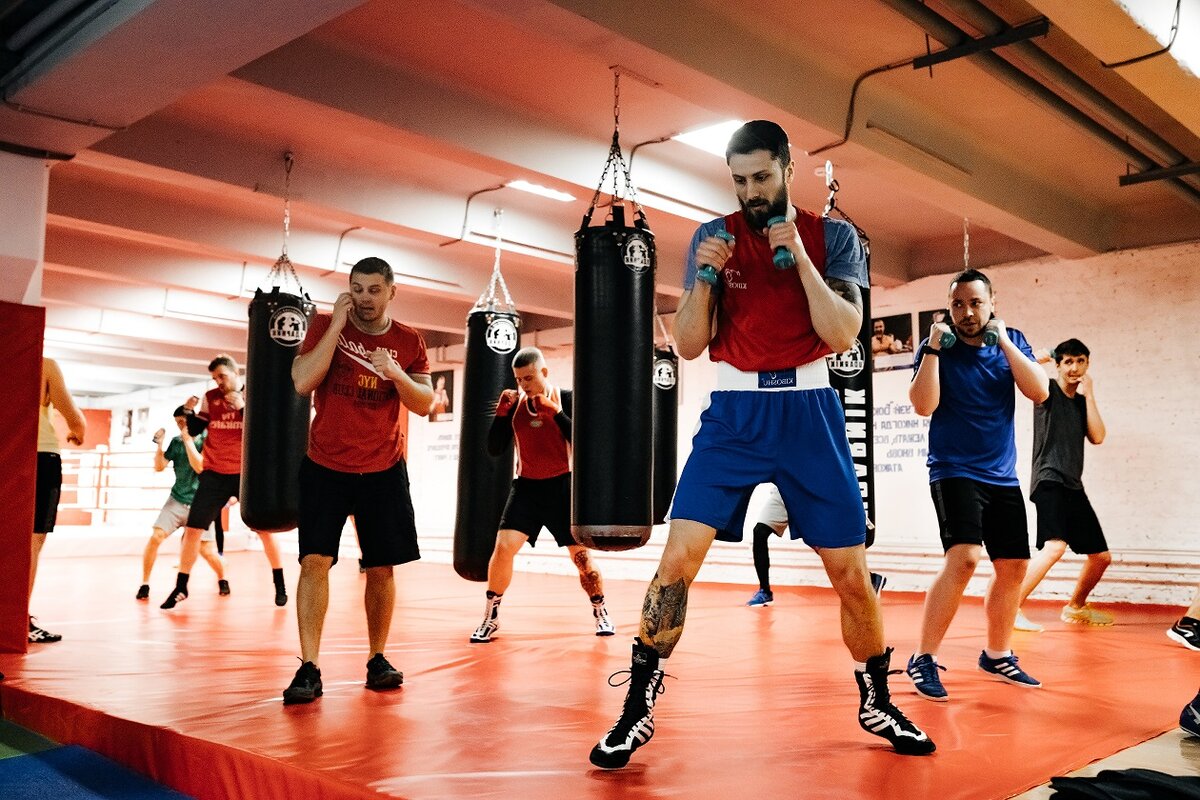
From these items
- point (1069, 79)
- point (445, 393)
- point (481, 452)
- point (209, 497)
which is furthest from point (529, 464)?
point (445, 393)

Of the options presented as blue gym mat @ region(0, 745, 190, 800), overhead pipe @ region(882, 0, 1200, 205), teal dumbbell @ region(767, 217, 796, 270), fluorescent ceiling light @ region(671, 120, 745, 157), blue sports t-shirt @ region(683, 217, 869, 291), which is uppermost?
fluorescent ceiling light @ region(671, 120, 745, 157)

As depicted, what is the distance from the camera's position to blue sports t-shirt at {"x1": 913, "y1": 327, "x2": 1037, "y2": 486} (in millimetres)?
3449

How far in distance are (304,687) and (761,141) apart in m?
2.32

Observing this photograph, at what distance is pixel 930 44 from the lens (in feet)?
16.3

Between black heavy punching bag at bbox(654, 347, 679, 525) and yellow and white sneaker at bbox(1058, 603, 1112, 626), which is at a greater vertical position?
black heavy punching bag at bbox(654, 347, 679, 525)

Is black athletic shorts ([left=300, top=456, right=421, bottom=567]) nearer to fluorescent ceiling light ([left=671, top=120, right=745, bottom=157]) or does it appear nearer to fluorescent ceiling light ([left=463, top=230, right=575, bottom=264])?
fluorescent ceiling light ([left=671, top=120, right=745, bottom=157])

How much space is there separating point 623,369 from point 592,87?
2430mm

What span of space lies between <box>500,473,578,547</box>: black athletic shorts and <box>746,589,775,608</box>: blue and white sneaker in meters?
2.54

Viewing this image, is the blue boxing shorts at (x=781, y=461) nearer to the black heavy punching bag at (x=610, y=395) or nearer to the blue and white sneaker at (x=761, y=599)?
the black heavy punching bag at (x=610, y=395)

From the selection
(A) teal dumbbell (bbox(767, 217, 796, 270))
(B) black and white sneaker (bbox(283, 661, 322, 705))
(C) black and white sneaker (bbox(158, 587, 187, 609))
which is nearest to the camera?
(A) teal dumbbell (bbox(767, 217, 796, 270))

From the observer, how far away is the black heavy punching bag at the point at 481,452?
5.13m

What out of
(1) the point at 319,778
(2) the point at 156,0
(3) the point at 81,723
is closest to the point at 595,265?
(2) the point at 156,0

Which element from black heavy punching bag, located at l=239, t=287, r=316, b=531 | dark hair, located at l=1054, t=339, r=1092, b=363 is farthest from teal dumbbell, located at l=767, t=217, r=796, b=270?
dark hair, located at l=1054, t=339, r=1092, b=363

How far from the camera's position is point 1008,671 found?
3.61 meters
